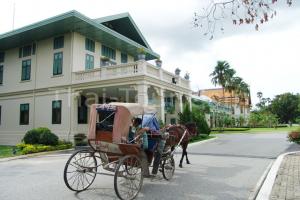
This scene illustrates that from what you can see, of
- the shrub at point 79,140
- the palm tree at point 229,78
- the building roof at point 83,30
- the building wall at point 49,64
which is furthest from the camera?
the palm tree at point 229,78

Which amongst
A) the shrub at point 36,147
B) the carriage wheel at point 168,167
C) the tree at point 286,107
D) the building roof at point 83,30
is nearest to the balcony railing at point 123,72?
the building roof at point 83,30

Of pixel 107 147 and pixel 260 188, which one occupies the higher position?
pixel 107 147

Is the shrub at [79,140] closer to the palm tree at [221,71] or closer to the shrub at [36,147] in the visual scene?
the shrub at [36,147]

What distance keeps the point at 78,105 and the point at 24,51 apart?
7.21 meters

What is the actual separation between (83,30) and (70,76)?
349 centimetres

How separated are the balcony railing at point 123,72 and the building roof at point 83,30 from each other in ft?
10.3

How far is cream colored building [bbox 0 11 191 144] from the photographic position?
20.2m

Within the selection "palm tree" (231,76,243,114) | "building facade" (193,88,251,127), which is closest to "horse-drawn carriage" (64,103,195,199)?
"building facade" (193,88,251,127)

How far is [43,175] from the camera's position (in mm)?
9883

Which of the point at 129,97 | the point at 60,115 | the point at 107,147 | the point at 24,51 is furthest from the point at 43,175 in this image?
the point at 24,51

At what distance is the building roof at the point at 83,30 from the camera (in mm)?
20125

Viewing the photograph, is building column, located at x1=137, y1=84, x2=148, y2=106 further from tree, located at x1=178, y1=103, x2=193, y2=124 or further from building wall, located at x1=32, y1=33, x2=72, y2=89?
building wall, located at x1=32, y1=33, x2=72, y2=89

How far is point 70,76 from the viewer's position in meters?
21.8

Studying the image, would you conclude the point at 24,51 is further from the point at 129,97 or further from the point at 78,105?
the point at 129,97
